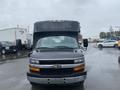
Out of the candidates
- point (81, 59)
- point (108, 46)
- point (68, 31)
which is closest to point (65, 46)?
point (81, 59)

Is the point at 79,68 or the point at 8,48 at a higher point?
the point at 8,48

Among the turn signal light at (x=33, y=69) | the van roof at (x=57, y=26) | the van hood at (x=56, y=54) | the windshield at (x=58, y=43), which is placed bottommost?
the turn signal light at (x=33, y=69)

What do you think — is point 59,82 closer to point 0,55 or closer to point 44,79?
point 44,79

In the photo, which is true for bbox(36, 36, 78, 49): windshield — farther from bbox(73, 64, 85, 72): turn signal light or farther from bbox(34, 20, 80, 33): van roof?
bbox(34, 20, 80, 33): van roof

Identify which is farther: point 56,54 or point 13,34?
point 13,34

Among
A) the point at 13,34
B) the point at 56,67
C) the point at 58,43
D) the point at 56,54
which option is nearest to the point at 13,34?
the point at 13,34

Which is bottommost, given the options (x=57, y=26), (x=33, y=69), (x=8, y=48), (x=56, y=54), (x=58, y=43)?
(x=33, y=69)

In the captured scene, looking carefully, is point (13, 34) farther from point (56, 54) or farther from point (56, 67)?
point (56, 67)

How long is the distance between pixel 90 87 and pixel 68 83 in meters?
1.58

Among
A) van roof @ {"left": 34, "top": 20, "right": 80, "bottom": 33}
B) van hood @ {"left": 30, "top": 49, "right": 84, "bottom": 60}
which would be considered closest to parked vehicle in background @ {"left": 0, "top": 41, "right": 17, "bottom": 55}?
van roof @ {"left": 34, "top": 20, "right": 80, "bottom": 33}

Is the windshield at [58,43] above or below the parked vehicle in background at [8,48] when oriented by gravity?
above

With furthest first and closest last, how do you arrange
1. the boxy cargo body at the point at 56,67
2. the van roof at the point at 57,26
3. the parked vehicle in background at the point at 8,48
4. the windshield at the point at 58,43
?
1. the parked vehicle in background at the point at 8,48
2. the van roof at the point at 57,26
3. the windshield at the point at 58,43
4. the boxy cargo body at the point at 56,67

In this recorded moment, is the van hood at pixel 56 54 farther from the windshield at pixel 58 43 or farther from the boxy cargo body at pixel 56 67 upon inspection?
the windshield at pixel 58 43

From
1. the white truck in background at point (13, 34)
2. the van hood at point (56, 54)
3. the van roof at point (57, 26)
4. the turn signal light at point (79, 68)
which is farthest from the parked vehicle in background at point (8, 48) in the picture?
the turn signal light at point (79, 68)
